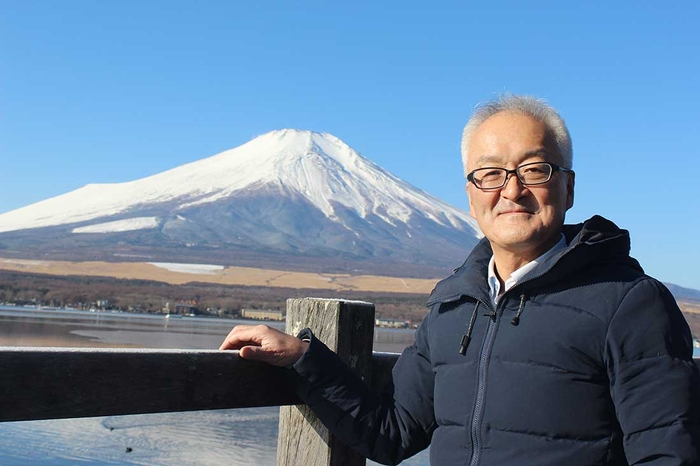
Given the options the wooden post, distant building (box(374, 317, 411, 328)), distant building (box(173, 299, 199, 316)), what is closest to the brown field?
distant building (box(173, 299, 199, 316))

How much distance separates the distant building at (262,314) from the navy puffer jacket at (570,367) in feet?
224

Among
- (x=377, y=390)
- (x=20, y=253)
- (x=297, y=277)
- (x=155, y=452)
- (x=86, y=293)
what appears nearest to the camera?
(x=377, y=390)

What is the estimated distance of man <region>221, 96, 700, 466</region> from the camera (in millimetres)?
2158

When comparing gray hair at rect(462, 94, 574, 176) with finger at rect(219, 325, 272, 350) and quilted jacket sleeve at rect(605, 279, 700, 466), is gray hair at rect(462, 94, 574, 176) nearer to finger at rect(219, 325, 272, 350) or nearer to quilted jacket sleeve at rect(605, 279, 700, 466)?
quilted jacket sleeve at rect(605, 279, 700, 466)

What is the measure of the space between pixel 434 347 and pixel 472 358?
0.67ft

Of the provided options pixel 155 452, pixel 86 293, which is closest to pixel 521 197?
pixel 155 452

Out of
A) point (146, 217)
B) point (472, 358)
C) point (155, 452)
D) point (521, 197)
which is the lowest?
point (155, 452)

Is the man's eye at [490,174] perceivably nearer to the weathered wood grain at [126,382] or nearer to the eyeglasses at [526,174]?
the eyeglasses at [526,174]

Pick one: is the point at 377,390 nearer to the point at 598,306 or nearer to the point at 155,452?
the point at 598,306

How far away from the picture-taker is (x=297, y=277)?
11944cm

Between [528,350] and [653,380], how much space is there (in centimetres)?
33

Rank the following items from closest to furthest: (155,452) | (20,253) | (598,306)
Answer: (598,306), (155,452), (20,253)

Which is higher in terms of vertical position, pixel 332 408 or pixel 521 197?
pixel 521 197

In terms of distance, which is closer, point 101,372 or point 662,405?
point 662,405
